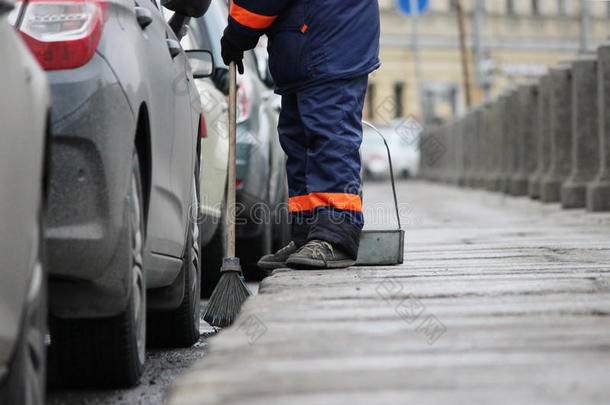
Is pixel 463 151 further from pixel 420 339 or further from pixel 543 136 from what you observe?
pixel 420 339

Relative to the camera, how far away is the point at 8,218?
2490mm

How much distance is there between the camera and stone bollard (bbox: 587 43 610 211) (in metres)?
11.7

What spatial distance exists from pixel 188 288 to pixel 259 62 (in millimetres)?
3766

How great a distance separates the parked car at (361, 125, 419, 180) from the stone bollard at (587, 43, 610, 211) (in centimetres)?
3310

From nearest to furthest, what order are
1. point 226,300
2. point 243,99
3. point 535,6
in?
point 226,300, point 243,99, point 535,6

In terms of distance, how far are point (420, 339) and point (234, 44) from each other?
254cm

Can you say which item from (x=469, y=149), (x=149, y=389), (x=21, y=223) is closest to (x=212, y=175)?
(x=149, y=389)

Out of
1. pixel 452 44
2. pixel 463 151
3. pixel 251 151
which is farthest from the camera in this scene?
pixel 452 44

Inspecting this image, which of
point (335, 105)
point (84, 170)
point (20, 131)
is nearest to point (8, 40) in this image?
point (20, 131)

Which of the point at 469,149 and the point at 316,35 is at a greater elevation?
the point at 316,35

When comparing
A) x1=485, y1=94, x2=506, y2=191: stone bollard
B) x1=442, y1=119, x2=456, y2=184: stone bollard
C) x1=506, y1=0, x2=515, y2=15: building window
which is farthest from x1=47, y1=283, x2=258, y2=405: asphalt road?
x1=506, y1=0, x2=515, y2=15: building window

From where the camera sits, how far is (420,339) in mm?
3336

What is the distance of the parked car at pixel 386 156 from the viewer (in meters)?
46.2

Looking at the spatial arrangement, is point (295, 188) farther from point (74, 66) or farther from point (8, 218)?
point (8, 218)
